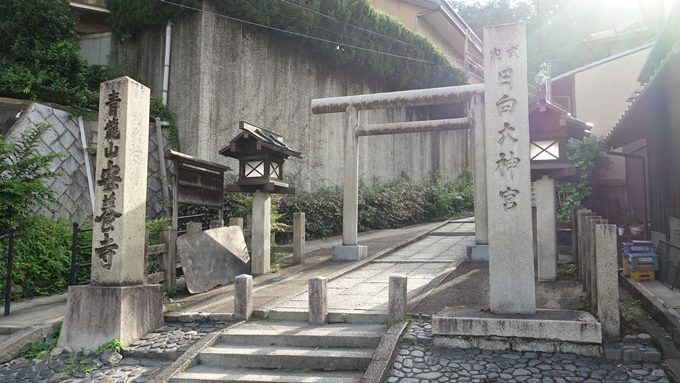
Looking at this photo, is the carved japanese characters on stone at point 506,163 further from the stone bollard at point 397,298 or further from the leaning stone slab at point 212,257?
the leaning stone slab at point 212,257

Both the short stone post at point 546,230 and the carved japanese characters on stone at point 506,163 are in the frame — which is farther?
the short stone post at point 546,230

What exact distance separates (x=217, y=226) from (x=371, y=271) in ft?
12.0

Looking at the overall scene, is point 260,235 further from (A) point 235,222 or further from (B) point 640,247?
(B) point 640,247

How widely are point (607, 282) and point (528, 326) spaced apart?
3.60ft

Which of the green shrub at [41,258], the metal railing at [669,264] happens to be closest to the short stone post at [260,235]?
the green shrub at [41,258]

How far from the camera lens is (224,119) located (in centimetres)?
1658

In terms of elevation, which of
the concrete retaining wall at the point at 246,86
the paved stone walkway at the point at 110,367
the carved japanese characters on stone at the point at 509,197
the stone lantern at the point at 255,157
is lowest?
the paved stone walkway at the point at 110,367

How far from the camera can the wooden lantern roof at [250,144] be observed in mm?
10516

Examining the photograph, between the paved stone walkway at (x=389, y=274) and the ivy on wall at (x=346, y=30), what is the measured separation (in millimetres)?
9772

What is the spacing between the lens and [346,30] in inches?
811

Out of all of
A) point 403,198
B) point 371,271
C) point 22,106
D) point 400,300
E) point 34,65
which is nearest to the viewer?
point 400,300

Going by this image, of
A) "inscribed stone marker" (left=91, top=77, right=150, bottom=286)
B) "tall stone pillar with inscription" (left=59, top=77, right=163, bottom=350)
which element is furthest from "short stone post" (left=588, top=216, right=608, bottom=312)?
"inscribed stone marker" (left=91, top=77, right=150, bottom=286)

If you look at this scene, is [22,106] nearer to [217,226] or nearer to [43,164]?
[43,164]

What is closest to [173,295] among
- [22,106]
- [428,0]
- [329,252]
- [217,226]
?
[217,226]
